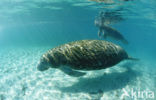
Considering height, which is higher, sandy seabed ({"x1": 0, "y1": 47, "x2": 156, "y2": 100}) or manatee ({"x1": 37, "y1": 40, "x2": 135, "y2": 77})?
manatee ({"x1": 37, "y1": 40, "x2": 135, "y2": 77})

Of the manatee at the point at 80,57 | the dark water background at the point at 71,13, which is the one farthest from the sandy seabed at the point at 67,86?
the dark water background at the point at 71,13

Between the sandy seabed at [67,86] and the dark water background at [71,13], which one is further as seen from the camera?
the dark water background at [71,13]

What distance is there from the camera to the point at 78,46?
6.74m

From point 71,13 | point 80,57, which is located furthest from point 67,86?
point 71,13


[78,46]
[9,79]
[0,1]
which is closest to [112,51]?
[78,46]

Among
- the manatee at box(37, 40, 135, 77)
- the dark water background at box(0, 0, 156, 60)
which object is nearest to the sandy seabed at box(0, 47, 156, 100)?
the manatee at box(37, 40, 135, 77)

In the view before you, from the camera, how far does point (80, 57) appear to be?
6.34m

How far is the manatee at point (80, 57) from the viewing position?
637cm

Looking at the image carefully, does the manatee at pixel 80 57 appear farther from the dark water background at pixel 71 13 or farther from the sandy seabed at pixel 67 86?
the dark water background at pixel 71 13

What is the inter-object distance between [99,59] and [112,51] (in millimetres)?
1129

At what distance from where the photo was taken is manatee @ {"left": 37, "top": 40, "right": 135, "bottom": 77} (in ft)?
20.9

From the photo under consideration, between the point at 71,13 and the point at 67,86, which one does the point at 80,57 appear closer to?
the point at 67,86

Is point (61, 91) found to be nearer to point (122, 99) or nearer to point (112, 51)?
point (122, 99)

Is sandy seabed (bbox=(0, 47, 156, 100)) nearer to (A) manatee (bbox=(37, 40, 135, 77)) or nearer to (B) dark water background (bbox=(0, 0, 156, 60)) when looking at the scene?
(A) manatee (bbox=(37, 40, 135, 77))
